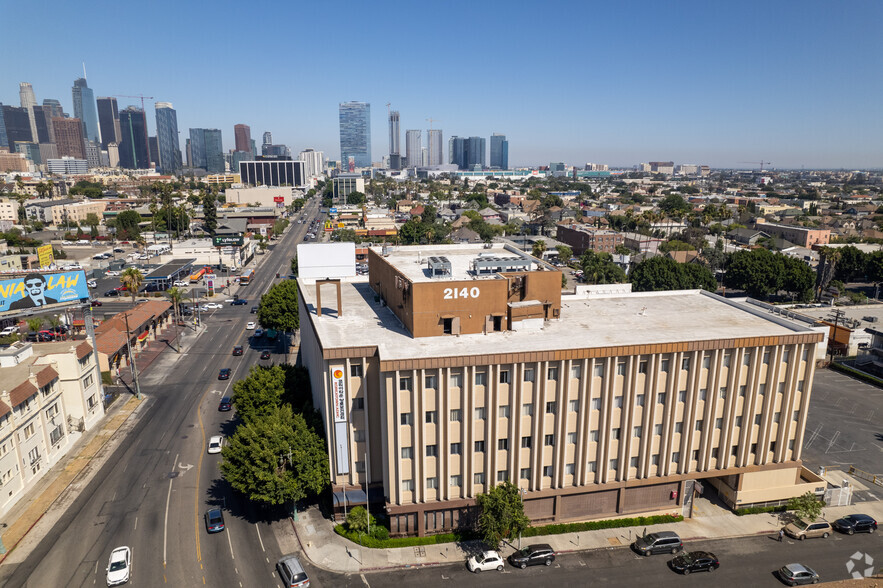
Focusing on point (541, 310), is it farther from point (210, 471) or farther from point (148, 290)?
point (148, 290)

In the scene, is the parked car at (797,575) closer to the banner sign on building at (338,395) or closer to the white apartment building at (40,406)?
the banner sign on building at (338,395)

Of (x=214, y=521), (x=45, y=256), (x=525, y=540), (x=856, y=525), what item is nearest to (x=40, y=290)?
(x=214, y=521)

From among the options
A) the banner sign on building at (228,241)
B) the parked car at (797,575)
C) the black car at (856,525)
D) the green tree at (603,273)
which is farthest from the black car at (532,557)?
the banner sign on building at (228,241)

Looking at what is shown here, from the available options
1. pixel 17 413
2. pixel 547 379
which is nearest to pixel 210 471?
pixel 17 413

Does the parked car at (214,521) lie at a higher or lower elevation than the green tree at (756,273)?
lower

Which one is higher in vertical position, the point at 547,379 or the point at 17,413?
the point at 547,379

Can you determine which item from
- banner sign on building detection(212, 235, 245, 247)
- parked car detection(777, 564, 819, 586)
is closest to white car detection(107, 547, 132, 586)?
parked car detection(777, 564, 819, 586)
